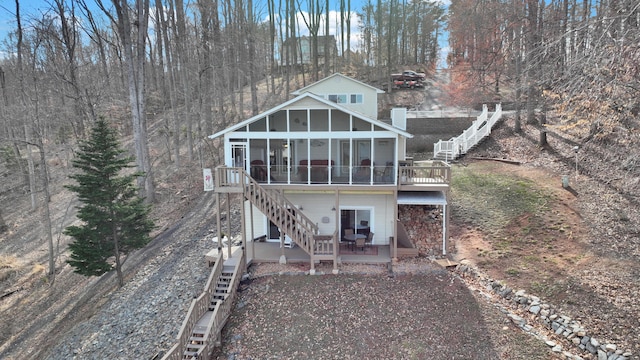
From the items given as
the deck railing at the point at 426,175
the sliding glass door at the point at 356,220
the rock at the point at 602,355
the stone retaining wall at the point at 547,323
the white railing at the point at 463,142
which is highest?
the white railing at the point at 463,142

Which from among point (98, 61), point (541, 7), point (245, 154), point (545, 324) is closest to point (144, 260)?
point (245, 154)

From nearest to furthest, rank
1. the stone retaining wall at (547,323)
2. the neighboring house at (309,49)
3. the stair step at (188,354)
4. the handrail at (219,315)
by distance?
the stone retaining wall at (547,323), the stair step at (188,354), the handrail at (219,315), the neighboring house at (309,49)

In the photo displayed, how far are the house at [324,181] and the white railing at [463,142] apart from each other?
798cm

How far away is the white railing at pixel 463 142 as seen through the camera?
22.0 m

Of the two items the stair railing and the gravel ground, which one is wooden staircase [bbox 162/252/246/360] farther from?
the stair railing

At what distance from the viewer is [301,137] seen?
13453 mm

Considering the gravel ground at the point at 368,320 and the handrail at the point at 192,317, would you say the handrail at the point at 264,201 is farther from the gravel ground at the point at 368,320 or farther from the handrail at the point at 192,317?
the handrail at the point at 192,317

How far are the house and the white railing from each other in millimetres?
7977

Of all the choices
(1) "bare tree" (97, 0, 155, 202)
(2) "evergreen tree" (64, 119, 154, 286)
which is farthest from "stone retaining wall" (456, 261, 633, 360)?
(1) "bare tree" (97, 0, 155, 202)

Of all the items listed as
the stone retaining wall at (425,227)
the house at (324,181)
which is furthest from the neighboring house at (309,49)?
the house at (324,181)

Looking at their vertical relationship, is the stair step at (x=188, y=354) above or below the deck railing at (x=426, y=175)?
below

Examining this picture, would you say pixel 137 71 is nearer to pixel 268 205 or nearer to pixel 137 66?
pixel 137 66

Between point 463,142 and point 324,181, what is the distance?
12440mm

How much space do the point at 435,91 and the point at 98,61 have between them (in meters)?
35.0
